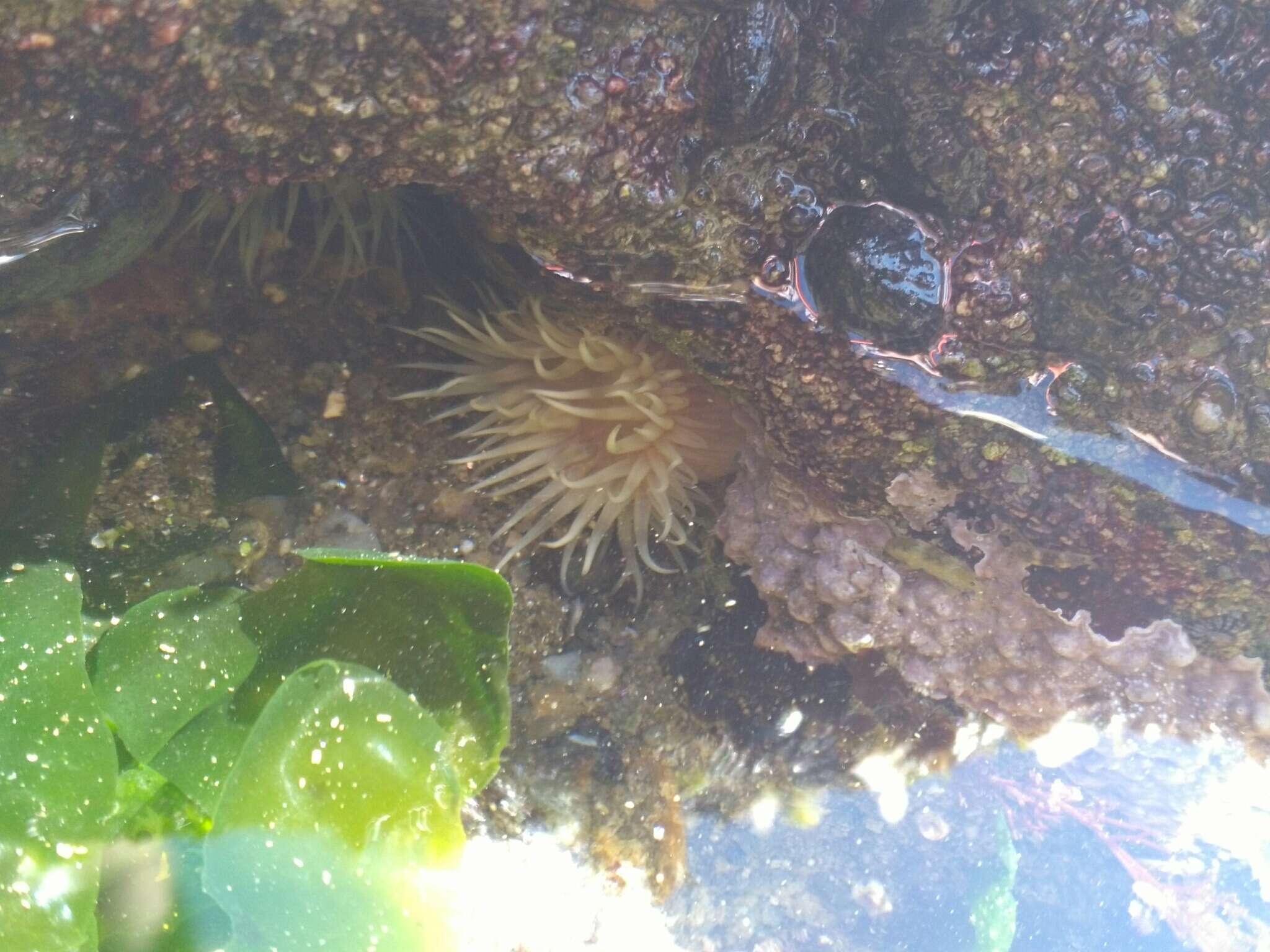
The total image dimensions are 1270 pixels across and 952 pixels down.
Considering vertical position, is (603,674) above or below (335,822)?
below

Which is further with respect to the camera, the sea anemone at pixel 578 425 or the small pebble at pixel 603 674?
the small pebble at pixel 603 674

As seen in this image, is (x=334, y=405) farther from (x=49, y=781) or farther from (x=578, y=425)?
(x=49, y=781)

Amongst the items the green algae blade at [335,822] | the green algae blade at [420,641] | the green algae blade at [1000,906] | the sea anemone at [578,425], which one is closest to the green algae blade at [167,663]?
the green algae blade at [420,641]

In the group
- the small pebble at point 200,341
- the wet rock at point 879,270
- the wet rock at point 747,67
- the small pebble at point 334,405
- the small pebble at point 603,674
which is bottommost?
the small pebble at point 603,674

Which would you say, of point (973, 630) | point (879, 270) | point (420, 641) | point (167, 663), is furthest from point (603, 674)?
point (879, 270)

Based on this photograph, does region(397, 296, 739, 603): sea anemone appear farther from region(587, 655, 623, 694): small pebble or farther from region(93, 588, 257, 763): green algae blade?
region(93, 588, 257, 763): green algae blade

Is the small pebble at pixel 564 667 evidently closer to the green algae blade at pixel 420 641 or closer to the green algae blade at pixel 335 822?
the green algae blade at pixel 420 641
